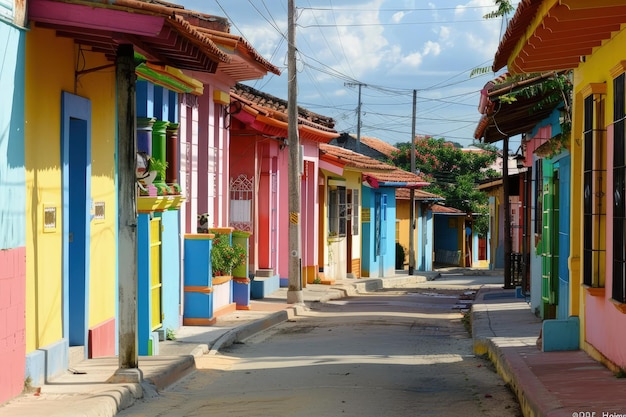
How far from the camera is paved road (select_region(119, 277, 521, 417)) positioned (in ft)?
30.6

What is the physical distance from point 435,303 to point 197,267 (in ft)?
33.3

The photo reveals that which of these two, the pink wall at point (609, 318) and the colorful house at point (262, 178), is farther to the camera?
the colorful house at point (262, 178)

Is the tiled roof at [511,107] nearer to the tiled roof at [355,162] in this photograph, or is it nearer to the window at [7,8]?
the window at [7,8]

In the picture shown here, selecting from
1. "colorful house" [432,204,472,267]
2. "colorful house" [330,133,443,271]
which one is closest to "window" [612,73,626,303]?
"colorful house" [330,133,443,271]

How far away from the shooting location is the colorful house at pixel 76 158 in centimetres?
938

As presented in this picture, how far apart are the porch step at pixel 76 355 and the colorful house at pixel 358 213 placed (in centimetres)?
1841

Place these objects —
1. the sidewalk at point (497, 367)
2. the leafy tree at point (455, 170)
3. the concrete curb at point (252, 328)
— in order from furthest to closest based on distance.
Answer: the leafy tree at point (455, 170)
the concrete curb at point (252, 328)
the sidewalk at point (497, 367)

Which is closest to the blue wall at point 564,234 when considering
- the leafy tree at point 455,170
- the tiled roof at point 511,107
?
the tiled roof at point 511,107

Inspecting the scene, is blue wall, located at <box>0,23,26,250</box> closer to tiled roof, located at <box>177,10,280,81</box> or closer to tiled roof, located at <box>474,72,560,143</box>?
tiled roof, located at <box>177,10,280,81</box>

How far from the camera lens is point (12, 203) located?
898cm

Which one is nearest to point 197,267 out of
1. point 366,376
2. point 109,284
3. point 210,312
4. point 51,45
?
point 210,312

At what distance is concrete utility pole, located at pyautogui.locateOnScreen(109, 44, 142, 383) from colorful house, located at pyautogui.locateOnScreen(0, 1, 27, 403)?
1047mm

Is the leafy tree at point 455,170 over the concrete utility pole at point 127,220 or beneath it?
over

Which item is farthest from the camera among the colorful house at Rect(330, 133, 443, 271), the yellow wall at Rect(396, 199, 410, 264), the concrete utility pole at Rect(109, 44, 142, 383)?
the yellow wall at Rect(396, 199, 410, 264)
